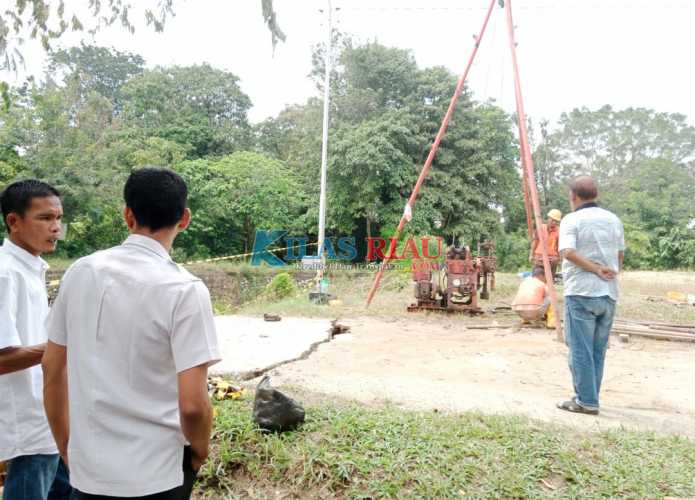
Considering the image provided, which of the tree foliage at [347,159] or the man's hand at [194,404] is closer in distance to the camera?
the man's hand at [194,404]

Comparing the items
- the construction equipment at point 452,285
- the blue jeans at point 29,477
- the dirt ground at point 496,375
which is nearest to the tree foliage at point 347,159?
the construction equipment at point 452,285

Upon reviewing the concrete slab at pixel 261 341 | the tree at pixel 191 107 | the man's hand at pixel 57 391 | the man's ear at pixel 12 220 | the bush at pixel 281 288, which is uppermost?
the tree at pixel 191 107

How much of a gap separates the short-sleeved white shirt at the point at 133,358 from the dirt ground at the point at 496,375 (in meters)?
2.78

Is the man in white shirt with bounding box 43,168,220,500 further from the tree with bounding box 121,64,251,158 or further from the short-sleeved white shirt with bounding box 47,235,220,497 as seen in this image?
the tree with bounding box 121,64,251,158

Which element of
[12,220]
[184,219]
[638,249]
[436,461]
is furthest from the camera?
[638,249]

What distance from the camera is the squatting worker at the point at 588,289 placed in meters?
3.71

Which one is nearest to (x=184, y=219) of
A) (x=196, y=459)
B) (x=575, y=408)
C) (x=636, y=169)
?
(x=196, y=459)

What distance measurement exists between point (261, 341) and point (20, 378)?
4.79 m

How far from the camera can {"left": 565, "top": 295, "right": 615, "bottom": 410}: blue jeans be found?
370 centimetres

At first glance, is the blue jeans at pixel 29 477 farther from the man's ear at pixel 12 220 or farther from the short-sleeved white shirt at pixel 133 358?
the man's ear at pixel 12 220

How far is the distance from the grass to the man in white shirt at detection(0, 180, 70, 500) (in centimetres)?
123

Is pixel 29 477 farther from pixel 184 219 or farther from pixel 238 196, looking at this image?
pixel 238 196

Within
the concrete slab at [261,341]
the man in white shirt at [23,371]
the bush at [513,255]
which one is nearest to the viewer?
the man in white shirt at [23,371]

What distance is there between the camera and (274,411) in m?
3.10
